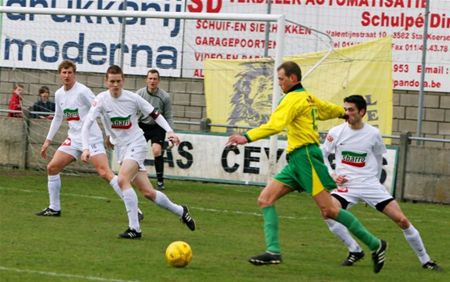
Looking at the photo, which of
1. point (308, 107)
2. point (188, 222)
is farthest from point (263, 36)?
point (308, 107)

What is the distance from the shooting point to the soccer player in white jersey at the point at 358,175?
12.3 meters

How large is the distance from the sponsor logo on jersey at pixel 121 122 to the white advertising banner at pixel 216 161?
726 centimetres

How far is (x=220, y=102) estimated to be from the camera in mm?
22156

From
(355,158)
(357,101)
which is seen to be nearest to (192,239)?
(355,158)

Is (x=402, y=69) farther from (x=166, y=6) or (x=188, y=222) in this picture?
(x=188, y=222)

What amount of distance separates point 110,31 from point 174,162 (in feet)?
10.3

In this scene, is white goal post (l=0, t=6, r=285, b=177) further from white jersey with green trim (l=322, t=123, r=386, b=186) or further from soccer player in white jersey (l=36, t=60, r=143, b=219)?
white jersey with green trim (l=322, t=123, r=386, b=186)

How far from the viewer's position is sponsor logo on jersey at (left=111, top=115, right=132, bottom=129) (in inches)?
554

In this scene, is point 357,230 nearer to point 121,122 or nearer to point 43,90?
point 121,122

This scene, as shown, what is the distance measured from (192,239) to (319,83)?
8383 millimetres

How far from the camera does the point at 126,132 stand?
14055mm

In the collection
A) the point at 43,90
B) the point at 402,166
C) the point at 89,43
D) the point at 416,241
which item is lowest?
the point at 416,241

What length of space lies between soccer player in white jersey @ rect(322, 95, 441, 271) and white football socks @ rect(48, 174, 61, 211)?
4300mm

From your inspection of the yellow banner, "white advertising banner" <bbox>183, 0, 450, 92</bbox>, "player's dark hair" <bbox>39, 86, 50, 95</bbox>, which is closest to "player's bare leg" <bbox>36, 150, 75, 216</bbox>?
the yellow banner
